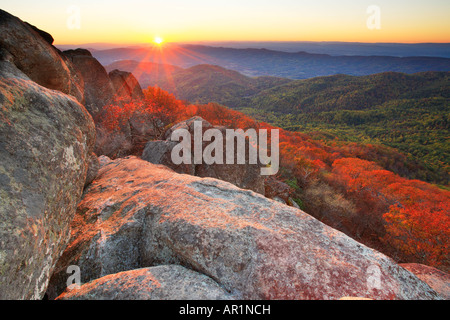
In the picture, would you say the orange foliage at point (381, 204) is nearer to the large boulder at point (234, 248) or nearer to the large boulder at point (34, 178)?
the large boulder at point (34, 178)

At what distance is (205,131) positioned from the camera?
14.2 m

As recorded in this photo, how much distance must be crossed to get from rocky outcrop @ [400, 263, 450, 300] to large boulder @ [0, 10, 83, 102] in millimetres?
12684

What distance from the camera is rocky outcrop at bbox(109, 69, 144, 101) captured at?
86.6 feet

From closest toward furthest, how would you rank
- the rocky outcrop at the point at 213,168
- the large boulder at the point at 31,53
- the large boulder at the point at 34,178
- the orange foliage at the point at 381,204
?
the large boulder at the point at 34,178, the large boulder at the point at 31,53, the rocky outcrop at the point at 213,168, the orange foliage at the point at 381,204

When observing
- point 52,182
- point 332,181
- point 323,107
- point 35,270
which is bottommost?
point 332,181

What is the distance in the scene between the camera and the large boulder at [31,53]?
638cm

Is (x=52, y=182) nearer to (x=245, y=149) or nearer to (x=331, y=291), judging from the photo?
(x=331, y=291)

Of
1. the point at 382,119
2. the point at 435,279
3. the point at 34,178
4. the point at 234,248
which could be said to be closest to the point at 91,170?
the point at 34,178

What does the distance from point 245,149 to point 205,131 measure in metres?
2.98

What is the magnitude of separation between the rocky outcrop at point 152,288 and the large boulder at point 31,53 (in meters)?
7.21

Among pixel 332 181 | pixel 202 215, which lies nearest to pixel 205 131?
pixel 202 215

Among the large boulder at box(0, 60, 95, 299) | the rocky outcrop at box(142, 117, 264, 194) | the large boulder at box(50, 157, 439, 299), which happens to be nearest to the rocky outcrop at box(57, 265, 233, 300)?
the large boulder at box(50, 157, 439, 299)

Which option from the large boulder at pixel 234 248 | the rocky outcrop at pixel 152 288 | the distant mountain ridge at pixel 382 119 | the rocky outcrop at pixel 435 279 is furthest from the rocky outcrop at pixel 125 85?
the distant mountain ridge at pixel 382 119

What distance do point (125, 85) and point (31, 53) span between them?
22639 millimetres
